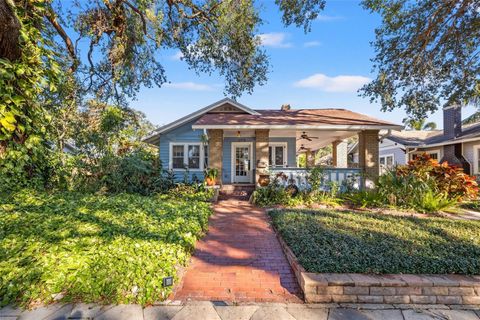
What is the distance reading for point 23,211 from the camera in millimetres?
4875

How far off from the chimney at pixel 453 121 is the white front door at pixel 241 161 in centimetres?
1375

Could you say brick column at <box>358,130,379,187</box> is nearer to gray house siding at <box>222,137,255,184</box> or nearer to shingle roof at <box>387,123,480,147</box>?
shingle roof at <box>387,123,480,147</box>

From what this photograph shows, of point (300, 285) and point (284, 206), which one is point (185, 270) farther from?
point (284, 206)

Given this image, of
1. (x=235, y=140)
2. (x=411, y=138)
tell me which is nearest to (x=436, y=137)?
(x=411, y=138)

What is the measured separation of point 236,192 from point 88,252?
23.7 feet

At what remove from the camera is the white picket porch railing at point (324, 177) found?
8.97m

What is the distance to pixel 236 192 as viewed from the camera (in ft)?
33.3

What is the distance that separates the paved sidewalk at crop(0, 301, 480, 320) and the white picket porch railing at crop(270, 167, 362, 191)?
6.21m

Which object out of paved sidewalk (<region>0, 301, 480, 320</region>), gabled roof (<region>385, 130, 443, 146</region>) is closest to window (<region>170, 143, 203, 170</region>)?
paved sidewalk (<region>0, 301, 480, 320</region>)

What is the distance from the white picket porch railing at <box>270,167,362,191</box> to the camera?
29.4ft

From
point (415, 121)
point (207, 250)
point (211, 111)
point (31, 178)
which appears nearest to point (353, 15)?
point (415, 121)

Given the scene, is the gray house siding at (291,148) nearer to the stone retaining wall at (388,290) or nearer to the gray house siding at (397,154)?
the stone retaining wall at (388,290)

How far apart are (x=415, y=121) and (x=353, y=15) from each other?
20.0 ft

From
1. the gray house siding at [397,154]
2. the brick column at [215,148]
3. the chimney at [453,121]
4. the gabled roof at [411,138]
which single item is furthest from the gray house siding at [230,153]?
the chimney at [453,121]
